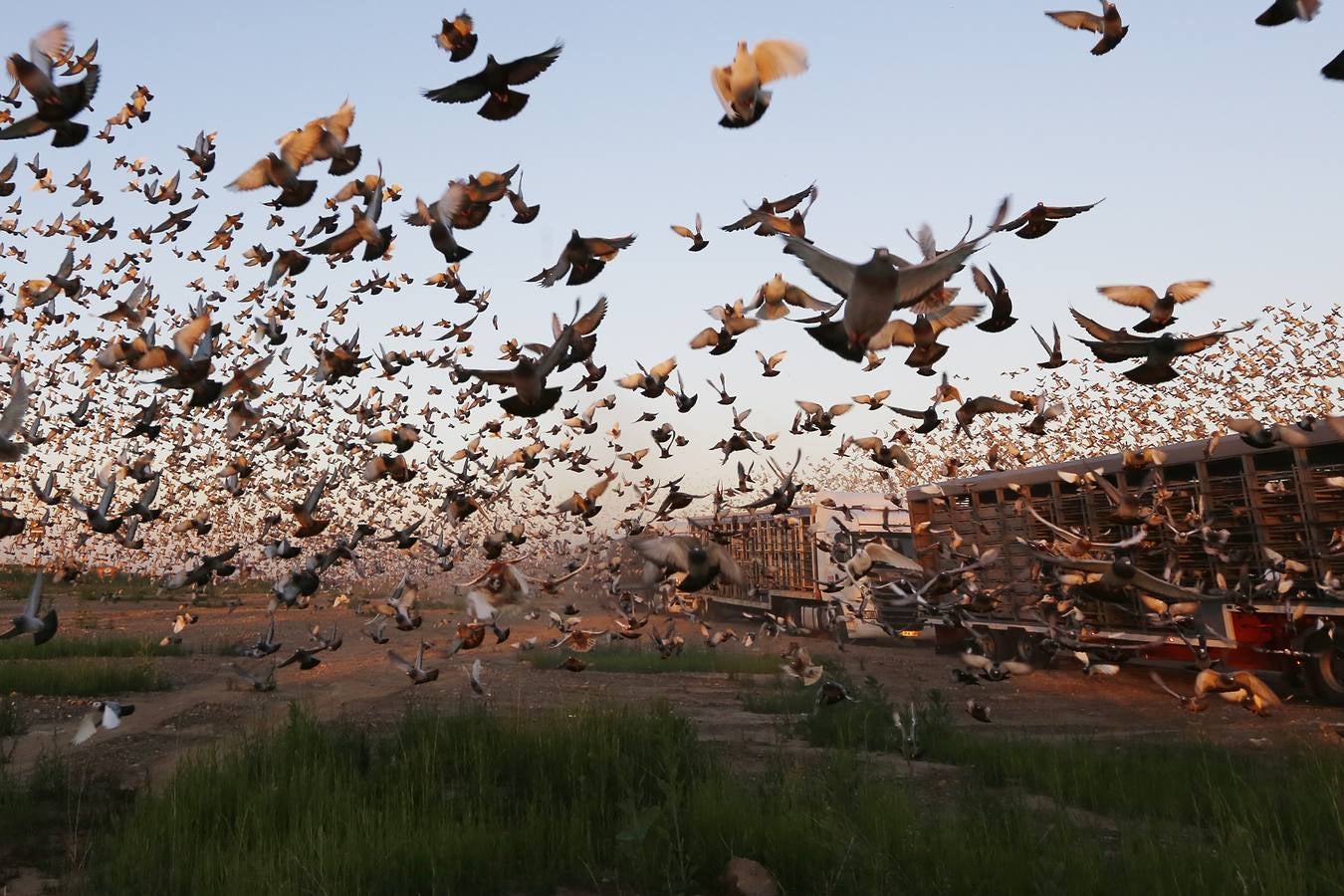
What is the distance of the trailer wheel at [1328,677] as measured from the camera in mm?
11345

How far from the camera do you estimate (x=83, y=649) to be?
56.9 feet

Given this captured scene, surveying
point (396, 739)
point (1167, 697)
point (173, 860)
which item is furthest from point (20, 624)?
point (1167, 697)

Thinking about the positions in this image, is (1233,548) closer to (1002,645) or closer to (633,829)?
(1002,645)

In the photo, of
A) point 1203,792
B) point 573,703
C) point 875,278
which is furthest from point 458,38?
point 573,703

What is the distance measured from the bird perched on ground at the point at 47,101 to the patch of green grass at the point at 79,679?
1139cm

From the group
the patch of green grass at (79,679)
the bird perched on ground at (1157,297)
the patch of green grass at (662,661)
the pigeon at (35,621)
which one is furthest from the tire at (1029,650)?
the patch of green grass at (79,679)

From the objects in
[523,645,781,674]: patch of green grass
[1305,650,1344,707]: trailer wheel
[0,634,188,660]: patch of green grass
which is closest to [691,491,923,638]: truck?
[523,645,781,674]: patch of green grass

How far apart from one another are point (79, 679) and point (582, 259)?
43.5 feet

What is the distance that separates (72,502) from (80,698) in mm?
6554

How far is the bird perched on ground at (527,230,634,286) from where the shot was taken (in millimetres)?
5387

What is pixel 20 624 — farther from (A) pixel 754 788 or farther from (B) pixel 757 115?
(B) pixel 757 115

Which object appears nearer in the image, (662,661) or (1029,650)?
(1029,650)

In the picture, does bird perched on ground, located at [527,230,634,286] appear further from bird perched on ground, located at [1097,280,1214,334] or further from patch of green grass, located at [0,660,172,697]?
patch of green grass, located at [0,660,172,697]

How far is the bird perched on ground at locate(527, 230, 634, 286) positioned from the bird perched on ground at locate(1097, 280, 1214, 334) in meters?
3.24
